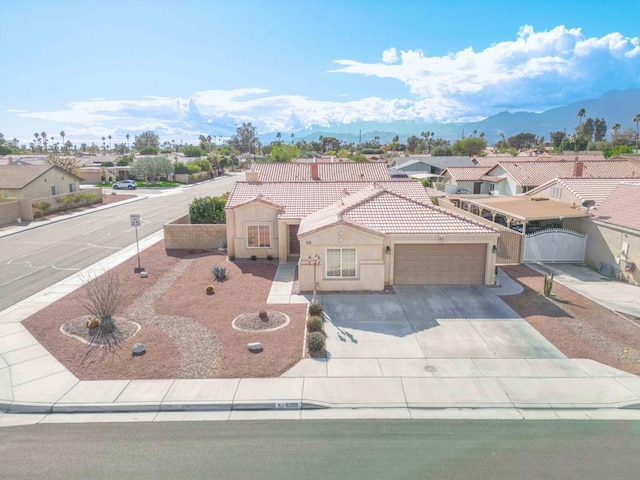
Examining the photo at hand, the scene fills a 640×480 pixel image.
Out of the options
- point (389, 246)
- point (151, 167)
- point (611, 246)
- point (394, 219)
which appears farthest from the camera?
point (151, 167)

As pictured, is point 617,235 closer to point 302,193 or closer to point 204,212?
point 302,193

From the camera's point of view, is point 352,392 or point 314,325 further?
point 314,325

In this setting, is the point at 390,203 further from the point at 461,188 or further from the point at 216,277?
the point at 461,188

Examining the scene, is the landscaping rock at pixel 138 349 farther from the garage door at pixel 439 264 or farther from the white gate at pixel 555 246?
the white gate at pixel 555 246

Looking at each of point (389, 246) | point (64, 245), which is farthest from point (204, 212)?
point (389, 246)

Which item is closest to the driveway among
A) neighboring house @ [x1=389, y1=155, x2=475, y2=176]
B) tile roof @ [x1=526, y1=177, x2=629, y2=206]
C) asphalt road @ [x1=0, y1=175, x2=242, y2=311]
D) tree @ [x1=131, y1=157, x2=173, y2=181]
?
tile roof @ [x1=526, y1=177, x2=629, y2=206]

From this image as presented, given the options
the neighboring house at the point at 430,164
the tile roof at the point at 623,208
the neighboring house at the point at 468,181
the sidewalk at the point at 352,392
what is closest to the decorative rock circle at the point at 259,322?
the sidewalk at the point at 352,392

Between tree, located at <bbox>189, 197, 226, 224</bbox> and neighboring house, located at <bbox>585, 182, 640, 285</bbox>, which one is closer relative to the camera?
neighboring house, located at <bbox>585, 182, 640, 285</bbox>

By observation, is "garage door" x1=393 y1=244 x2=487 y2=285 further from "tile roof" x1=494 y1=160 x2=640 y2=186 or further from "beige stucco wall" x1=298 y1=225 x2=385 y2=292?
"tile roof" x1=494 y1=160 x2=640 y2=186

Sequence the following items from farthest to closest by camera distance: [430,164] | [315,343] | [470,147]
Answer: [470,147], [430,164], [315,343]
